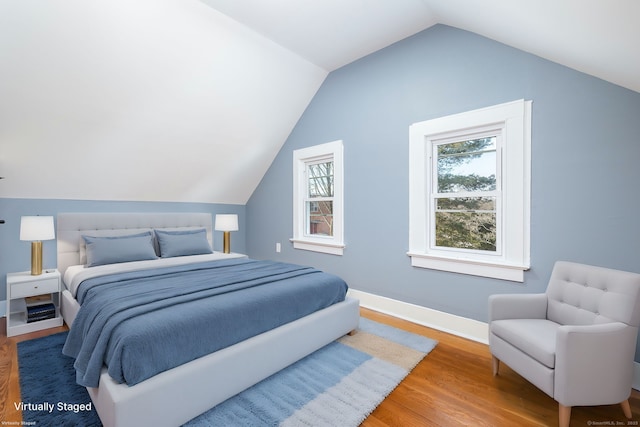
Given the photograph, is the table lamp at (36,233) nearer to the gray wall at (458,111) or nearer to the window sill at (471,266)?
the gray wall at (458,111)

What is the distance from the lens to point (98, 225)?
355 cm

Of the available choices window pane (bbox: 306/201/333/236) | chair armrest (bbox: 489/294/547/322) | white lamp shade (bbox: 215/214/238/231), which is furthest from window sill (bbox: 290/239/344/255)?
chair armrest (bbox: 489/294/547/322)

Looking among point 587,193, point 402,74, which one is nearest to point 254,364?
point 587,193

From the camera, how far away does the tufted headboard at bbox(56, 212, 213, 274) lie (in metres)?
3.32

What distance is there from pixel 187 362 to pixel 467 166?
8.88 ft

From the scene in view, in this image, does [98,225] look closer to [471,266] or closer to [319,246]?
[319,246]

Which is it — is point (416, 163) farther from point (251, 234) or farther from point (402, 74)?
point (251, 234)

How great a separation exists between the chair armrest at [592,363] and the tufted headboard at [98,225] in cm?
418

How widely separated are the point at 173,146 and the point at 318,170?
1834 mm

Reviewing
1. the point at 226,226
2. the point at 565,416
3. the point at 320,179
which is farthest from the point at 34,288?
the point at 565,416

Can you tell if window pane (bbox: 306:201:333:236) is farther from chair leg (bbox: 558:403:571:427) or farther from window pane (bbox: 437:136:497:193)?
chair leg (bbox: 558:403:571:427)

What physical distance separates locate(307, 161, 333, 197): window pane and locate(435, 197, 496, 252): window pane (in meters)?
1.49

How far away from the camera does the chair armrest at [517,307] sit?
2035 mm

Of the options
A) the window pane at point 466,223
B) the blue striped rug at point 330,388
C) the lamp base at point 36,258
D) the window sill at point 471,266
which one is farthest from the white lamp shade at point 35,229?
the window pane at point 466,223
